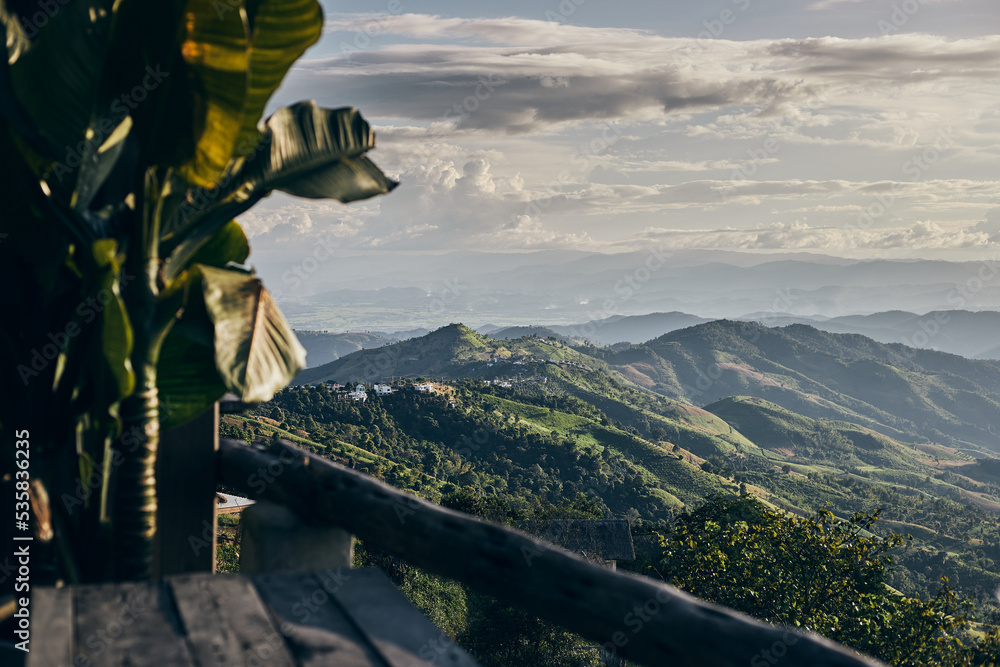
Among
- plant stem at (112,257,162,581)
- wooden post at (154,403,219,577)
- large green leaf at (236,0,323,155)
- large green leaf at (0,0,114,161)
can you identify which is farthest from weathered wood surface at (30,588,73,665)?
large green leaf at (236,0,323,155)

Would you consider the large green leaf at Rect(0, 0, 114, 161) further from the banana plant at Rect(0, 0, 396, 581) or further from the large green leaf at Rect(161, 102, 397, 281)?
the large green leaf at Rect(161, 102, 397, 281)

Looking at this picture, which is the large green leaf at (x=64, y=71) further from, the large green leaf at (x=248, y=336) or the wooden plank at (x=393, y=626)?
the wooden plank at (x=393, y=626)

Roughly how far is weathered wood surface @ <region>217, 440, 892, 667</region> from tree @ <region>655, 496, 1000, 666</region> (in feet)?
40.2

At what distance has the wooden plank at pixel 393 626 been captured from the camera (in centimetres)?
161

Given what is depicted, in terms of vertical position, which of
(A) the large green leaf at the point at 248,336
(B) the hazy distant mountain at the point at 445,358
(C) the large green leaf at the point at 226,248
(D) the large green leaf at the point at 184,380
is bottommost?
(B) the hazy distant mountain at the point at 445,358

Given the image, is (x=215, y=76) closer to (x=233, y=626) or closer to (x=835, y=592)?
(x=233, y=626)

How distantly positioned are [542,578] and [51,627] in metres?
1.13

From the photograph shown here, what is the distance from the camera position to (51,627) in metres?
1.59

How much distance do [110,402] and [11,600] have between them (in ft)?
2.78

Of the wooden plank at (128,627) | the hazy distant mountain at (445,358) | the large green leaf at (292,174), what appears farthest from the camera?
the hazy distant mountain at (445,358)

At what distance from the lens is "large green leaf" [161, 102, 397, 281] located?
244cm

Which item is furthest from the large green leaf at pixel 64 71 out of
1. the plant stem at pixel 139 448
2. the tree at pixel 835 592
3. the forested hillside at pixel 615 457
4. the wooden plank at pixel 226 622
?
the tree at pixel 835 592

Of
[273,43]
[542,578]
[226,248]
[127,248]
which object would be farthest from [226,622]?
[273,43]

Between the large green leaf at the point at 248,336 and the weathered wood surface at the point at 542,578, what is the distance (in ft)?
1.35
